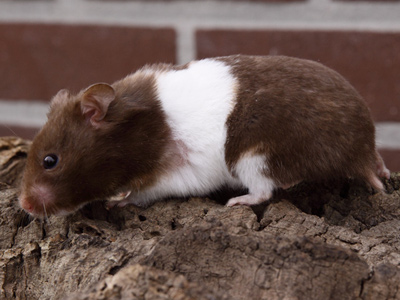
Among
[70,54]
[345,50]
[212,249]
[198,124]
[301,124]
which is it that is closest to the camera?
[212,249]

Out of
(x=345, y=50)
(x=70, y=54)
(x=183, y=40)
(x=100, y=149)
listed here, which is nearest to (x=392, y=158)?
(x=345, y=50)

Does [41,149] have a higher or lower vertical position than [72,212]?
higher

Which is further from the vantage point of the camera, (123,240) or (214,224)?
(123,240)

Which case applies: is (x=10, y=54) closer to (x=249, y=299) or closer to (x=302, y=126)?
(x=302, y=126)

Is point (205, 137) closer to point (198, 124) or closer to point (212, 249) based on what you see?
point (198, 124)

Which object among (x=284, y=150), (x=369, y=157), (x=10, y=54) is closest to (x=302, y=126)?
(x=284, y=150)

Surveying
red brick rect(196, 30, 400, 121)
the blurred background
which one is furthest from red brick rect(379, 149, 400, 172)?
red brick rect(196, 30, 400, 121)

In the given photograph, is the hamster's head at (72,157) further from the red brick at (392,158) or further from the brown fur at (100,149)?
the red brick at (392,158)
